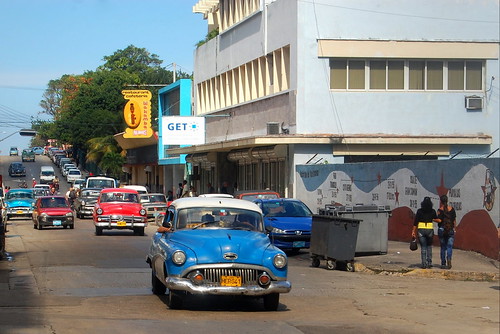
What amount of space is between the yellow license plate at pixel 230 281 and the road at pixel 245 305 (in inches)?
19.7

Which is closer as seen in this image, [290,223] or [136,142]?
[290,223]

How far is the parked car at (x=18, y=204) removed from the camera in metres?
49.1

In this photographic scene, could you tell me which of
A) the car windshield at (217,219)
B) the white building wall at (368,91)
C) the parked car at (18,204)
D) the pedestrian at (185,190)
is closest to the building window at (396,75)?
the white building wall at (368,91)

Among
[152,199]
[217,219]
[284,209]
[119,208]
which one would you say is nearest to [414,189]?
[284,209]

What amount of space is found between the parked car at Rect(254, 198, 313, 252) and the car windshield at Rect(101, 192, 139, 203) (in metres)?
11.1

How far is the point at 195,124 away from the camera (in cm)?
4731

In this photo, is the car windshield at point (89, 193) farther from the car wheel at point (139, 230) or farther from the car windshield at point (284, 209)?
the car windshield at point (284, 209)

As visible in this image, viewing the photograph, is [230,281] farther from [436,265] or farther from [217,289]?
[436,265]

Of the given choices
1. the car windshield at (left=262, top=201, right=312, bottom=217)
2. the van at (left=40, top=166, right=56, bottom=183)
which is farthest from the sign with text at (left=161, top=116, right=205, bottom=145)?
the van at (left=40, top=166, right=56, bottom=183)

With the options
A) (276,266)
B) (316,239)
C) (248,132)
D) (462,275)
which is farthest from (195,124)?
(276,266)

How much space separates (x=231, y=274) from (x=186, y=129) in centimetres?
3454

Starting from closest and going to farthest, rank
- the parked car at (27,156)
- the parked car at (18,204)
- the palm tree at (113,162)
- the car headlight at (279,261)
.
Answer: the car headlight at (279,261), the parked car at (18,204), the palm tree at (113,162), the parked car at (27,156)

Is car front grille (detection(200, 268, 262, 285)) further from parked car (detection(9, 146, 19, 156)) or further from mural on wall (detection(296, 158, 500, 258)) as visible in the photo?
parked car (detection(9, 146, 19, 156))

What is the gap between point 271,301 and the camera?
13570 mm
